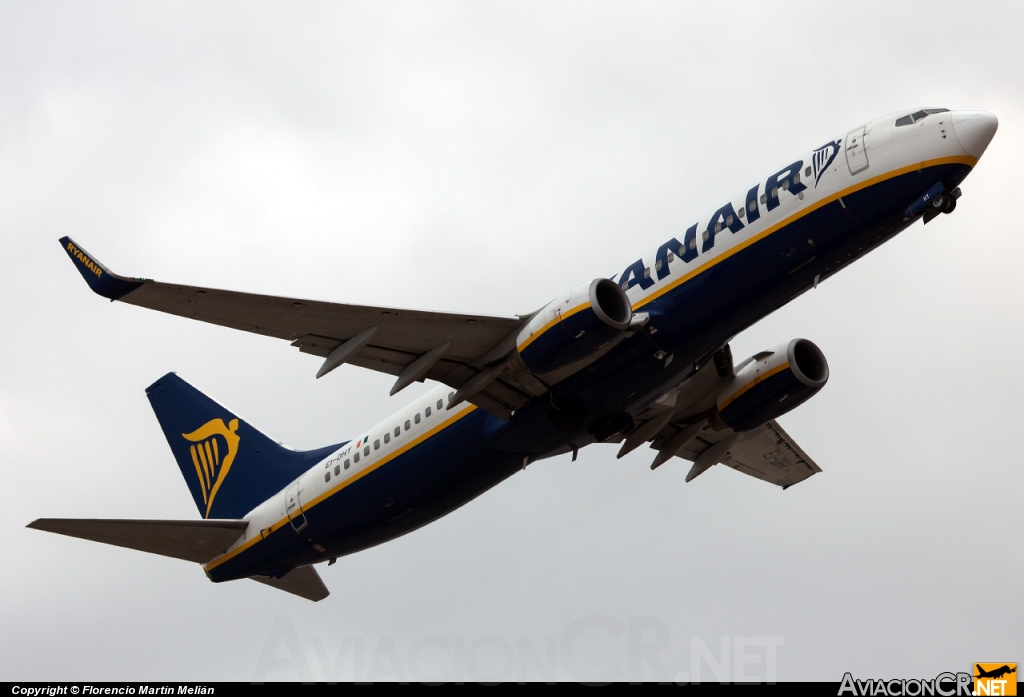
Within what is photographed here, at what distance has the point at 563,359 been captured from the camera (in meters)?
27.0

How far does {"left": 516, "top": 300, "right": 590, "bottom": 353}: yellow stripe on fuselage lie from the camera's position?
26.3 m

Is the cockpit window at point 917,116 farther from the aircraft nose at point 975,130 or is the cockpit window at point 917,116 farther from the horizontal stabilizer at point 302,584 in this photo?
the horizontal stabilizer at point 302,584

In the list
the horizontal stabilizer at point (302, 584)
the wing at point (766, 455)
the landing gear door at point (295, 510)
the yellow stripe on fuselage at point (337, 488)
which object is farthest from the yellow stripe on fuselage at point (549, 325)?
the horizontal stabilizer at point (302, 584)

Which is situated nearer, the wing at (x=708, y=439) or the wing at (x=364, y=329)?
the wing at (x=364, y=329)

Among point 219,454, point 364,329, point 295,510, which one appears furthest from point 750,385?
point 219,454

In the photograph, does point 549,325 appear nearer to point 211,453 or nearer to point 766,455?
point 766,455

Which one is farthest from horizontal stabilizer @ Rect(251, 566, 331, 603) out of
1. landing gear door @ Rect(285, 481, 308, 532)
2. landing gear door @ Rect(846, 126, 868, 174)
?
landing gear door @ Rect(846, 126, 868, 174)

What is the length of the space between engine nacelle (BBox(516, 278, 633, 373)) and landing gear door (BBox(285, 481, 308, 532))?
974 cm

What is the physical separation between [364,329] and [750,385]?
11.9 m

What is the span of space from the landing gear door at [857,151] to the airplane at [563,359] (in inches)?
1.9

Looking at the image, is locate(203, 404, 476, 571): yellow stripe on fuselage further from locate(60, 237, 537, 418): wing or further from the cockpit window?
the cockpit window

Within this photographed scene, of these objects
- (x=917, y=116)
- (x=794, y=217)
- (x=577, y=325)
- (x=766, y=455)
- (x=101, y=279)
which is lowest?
(x=101, y=279)

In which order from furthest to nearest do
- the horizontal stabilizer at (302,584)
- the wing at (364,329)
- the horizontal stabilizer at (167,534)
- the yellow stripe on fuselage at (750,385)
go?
the horizontal stabilizer at (302,584) → the yellow stripe on fuselage at (750,385) → the horizontal stabilizer at (167,534) → the wing at (364,329)

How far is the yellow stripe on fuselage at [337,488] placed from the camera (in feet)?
102
